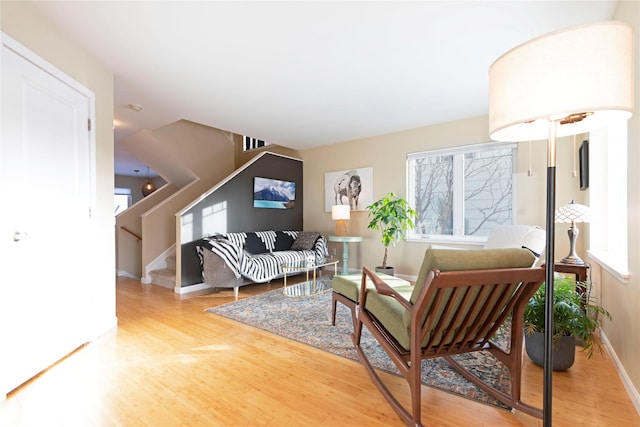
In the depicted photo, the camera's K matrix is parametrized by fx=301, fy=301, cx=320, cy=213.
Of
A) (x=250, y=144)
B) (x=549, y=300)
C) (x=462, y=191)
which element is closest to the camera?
(x=549, y=300)

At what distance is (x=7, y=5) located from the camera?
1.80 meters

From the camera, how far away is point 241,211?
509 cm

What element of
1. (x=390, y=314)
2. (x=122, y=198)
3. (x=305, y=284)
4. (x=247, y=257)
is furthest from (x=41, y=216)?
(x=122, y=198)

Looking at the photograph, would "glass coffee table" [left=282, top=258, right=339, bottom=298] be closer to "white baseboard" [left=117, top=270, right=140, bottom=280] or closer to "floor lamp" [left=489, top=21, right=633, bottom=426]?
"white baseboard" [left=117, top=270, right=140, bottom=280]

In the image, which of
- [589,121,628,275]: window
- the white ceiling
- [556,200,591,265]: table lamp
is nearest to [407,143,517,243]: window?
the white ceiling

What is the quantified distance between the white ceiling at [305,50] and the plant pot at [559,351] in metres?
2.17

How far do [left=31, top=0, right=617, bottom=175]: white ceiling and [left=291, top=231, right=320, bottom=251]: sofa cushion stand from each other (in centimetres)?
→ 213

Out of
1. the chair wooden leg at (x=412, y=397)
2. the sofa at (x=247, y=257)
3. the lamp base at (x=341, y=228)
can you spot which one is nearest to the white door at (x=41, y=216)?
the sofa at (x=247, y=257)

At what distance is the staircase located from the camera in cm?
449

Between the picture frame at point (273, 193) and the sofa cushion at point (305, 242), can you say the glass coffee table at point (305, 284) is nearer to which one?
the sofa cushion at point (305, 242)

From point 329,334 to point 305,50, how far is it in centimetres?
240

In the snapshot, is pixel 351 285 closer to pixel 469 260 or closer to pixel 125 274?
pixel 469 260

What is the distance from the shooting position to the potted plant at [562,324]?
1.89m

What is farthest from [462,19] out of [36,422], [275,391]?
[36,422]
